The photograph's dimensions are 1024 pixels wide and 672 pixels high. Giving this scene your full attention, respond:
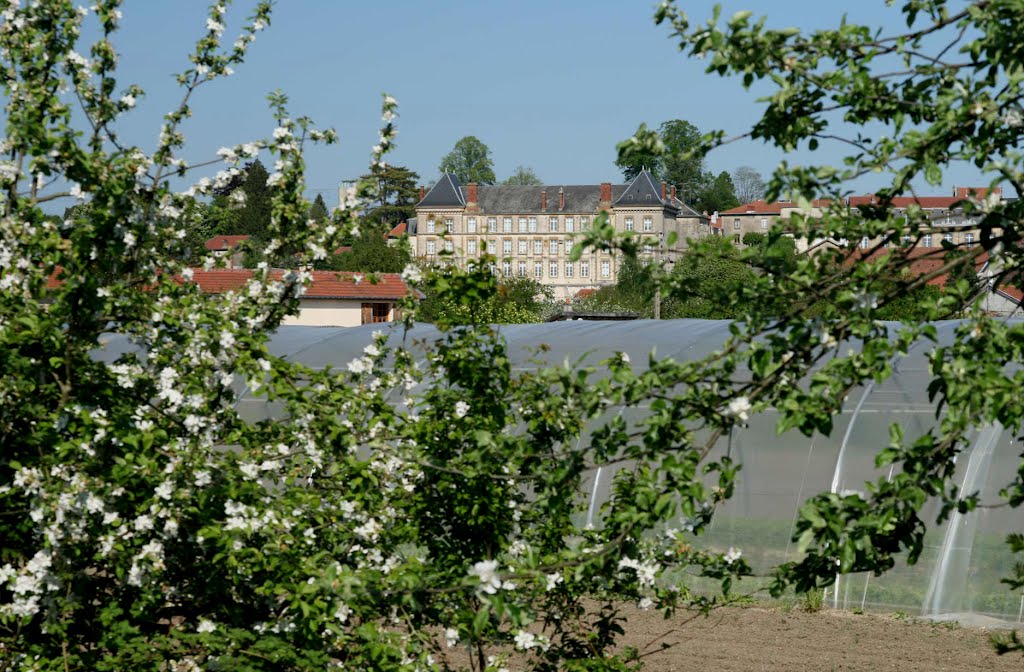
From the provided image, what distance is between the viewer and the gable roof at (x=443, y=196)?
102 meters

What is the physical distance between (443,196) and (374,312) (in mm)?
58611

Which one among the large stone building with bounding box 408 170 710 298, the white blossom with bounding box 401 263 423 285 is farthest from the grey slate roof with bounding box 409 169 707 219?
the white blossom with bounding box 401 263 423 285

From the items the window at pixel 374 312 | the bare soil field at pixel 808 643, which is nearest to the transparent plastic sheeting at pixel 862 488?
the bare soil field at pixel 808 643

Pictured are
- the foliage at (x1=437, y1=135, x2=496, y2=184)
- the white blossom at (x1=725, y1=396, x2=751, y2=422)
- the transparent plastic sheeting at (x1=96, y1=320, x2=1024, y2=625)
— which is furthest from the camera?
the foliage at (x1=437, y1=135, x2=496, y2=184)

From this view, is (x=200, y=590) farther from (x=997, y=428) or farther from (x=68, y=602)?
(x=997, y=428)

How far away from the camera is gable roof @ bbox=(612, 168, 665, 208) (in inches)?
3898

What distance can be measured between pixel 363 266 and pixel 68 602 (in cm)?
6311

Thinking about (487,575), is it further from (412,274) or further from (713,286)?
(412,274)

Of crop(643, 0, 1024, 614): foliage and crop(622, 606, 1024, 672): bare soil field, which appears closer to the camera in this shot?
crop(643, 0, 1024, 614): foliage

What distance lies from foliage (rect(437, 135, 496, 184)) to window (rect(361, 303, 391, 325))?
79110 millimetres

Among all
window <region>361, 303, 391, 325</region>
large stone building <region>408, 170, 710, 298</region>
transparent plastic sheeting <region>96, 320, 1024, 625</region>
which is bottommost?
transparent plastic sheeting <region>96, 320, 1024, 625</region>

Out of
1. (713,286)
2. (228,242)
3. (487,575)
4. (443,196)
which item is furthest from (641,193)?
(487,575)

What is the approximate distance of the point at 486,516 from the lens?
5.23 m

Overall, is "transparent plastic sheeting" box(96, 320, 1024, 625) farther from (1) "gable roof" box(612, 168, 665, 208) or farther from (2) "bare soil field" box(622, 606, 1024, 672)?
(1) "gable roof" box(612, 168, 665, 208)
